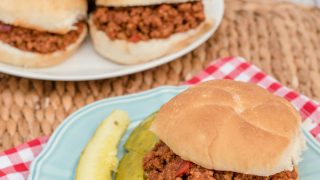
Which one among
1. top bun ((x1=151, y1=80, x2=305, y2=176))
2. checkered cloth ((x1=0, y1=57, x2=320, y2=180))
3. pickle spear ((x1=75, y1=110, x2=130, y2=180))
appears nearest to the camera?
top bun ((x1=151, y1=80, x2=305, y2=176))

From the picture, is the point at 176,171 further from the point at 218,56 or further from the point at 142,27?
the point at 218,56

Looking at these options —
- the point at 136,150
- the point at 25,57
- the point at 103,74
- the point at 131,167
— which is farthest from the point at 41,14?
the point at 131,167

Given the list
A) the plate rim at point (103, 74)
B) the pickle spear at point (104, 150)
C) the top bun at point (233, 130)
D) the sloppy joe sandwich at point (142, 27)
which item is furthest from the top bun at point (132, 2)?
the top bun at point (233, 130)

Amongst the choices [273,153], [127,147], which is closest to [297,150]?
[273,153]

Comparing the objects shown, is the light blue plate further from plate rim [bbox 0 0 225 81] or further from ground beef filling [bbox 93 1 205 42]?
ground beef filling [bbox 93 1 205 42]

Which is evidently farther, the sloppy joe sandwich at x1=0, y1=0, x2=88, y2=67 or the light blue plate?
the sloppy joe sandwich at x1=0, y1=0, x2=88, y2=67

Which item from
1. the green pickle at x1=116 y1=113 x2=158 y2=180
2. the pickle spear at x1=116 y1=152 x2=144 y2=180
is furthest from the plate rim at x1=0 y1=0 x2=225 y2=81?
the pickle spear at x1=116 y1=152 x2=144 y2=180

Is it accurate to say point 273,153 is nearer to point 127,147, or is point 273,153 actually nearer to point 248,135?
point 248,135
